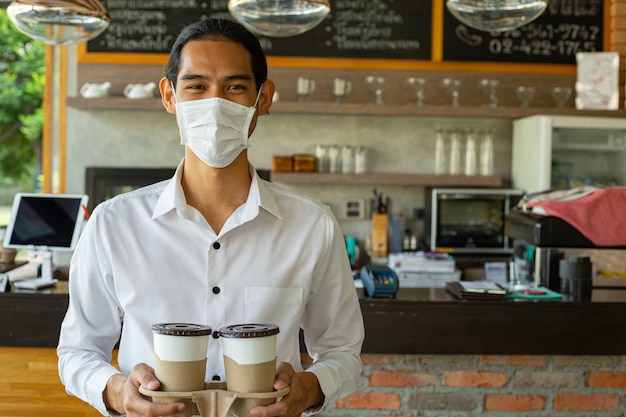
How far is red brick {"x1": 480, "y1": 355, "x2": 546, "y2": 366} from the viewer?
2.96 metres

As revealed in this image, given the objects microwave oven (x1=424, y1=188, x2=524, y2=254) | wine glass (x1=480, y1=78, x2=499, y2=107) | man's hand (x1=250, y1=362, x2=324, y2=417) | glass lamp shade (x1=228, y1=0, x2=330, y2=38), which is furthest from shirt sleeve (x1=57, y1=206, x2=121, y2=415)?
wine glass (x1=480, y1=78, x2=499, y2=107)

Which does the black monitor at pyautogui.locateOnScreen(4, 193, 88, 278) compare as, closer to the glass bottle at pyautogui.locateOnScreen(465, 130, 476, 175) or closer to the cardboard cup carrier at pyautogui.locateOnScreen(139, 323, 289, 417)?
the cardboard cup carrier at pyautogui.locateOnScreen(139, 323, 289, 417)

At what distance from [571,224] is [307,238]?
6.15 feet

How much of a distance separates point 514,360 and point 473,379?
0.53ft

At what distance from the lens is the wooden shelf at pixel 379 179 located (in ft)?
17.6

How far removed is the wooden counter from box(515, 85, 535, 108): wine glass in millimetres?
2718

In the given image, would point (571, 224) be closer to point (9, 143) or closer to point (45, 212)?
point (45, 212)

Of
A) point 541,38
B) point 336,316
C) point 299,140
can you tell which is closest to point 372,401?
point 336,316

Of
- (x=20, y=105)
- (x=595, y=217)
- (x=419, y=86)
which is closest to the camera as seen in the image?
(x=595, y=217)

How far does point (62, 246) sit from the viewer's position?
3199 mm

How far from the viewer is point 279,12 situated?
327 cm

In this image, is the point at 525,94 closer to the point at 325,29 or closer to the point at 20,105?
the point at 325,29

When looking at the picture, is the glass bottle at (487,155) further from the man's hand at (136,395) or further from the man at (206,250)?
the man's hand at (136,395)

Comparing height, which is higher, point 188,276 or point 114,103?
point 114,103
